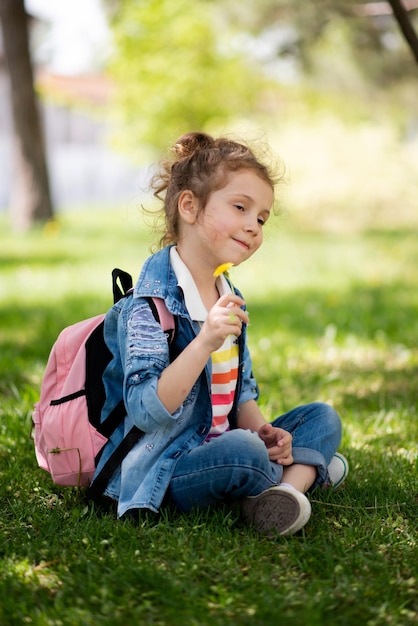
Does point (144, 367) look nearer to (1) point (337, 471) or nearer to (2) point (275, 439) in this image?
(2) point (275, 439)

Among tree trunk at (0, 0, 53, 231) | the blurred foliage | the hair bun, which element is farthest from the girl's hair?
tree trunk at (0, 0, 53, 231)

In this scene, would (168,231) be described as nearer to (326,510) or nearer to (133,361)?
(133,361)

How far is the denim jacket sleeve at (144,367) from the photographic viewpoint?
84.0 inches

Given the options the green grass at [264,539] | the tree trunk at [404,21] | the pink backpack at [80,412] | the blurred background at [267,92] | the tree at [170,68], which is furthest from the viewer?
the tree at [170,68]

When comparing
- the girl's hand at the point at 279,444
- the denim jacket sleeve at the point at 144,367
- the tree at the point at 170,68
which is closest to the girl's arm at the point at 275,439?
the girl's hand at the point at 279,444

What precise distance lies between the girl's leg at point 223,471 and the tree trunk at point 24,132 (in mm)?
9487

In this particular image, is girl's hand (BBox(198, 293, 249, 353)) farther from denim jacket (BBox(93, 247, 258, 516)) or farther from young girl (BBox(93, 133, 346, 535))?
denim jacket (BBox(93, 247, 258, 516))

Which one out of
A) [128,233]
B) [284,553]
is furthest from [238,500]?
[128,233]

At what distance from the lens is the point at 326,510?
92.7 inches

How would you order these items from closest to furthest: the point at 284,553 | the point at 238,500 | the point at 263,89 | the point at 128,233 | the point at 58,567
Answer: the point at 58,567
the point at 284,553
the point at 238,500
the point at 128,233
the point at 263,89

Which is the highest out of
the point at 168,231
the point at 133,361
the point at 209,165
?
the point at 209,165

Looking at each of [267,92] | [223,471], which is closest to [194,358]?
[223,471]

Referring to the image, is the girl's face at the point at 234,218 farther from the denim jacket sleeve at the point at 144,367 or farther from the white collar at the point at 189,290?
the denim jacket sleeve at the point at 144,367

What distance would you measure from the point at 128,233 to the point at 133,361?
30.0ft
